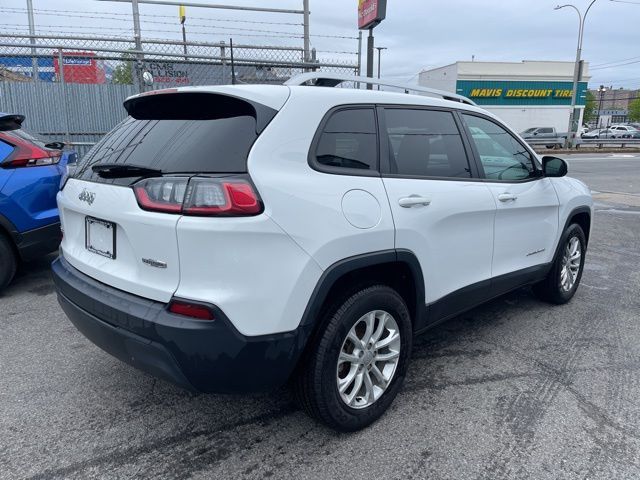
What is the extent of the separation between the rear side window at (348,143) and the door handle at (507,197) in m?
1.24

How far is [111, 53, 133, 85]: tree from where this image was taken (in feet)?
28.5

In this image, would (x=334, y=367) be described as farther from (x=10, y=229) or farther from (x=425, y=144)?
(x=10, y=229)

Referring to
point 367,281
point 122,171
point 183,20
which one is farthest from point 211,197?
point 183,20

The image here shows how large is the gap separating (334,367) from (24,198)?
3.59 meters

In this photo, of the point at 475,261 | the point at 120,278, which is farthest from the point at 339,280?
the point at 475,261

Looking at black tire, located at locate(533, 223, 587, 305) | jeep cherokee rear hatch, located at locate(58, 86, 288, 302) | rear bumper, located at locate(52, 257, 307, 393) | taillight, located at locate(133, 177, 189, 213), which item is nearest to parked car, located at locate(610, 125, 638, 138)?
black tire, located at locate(533, 223, 587, 305)

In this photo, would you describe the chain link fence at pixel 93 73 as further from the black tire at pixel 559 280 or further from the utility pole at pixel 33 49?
the black tire at pixel 559 280

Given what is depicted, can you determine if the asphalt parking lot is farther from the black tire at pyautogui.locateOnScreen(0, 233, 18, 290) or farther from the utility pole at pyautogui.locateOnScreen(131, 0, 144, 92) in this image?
the utility pole at pyautogui.locateOnScreen(131, 0, 144, 92)

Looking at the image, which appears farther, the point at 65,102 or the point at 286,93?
the point at 65,102

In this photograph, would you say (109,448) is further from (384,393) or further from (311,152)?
(311,152)

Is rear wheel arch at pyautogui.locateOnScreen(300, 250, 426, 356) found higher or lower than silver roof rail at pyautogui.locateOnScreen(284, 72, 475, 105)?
lower

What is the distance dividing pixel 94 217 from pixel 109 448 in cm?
117

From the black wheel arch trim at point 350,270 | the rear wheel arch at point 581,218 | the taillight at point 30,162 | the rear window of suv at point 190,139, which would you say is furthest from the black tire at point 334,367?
the taillight at point 30,162

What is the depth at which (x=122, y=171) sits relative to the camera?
8.16 ft
